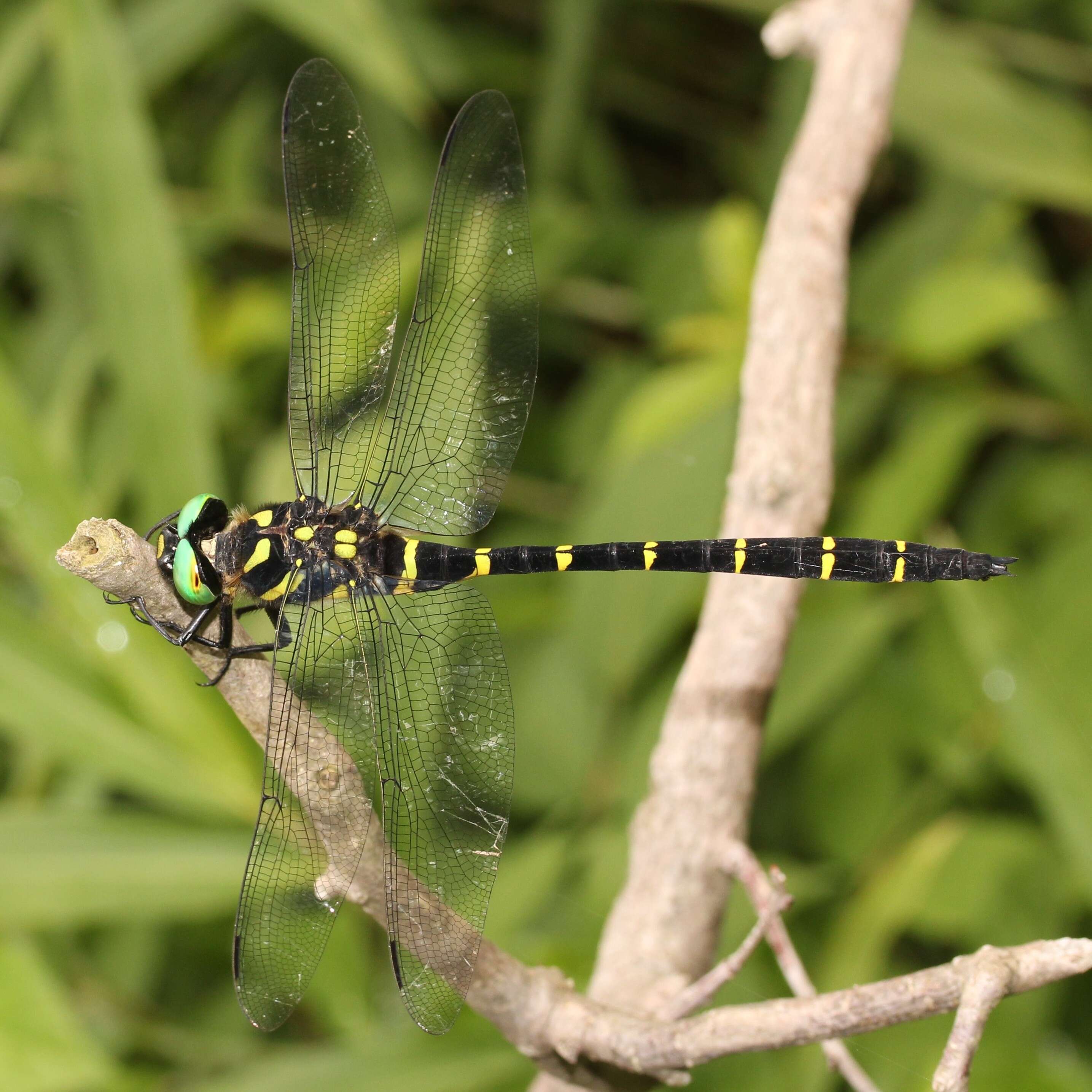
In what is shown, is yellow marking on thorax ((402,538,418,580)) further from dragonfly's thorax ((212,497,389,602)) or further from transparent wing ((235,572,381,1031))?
transparent wing ((235,572,381,1031))

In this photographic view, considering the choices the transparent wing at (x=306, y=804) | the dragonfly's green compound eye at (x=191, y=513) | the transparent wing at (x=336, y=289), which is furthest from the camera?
the transparent wing at (x=336, y=289)

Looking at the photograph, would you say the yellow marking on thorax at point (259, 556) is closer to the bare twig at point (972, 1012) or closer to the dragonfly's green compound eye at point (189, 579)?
the dragonfly's green compound eye at point (189, 579)

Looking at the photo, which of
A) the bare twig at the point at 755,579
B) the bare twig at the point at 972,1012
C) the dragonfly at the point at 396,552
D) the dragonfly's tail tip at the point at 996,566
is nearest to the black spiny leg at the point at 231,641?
the dragonfly at the point at 396,552

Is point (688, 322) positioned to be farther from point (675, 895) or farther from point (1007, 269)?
point (675, 895)

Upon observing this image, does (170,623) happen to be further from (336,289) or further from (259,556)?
(336,289)

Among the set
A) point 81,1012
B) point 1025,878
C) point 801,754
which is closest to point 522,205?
point 801,754
